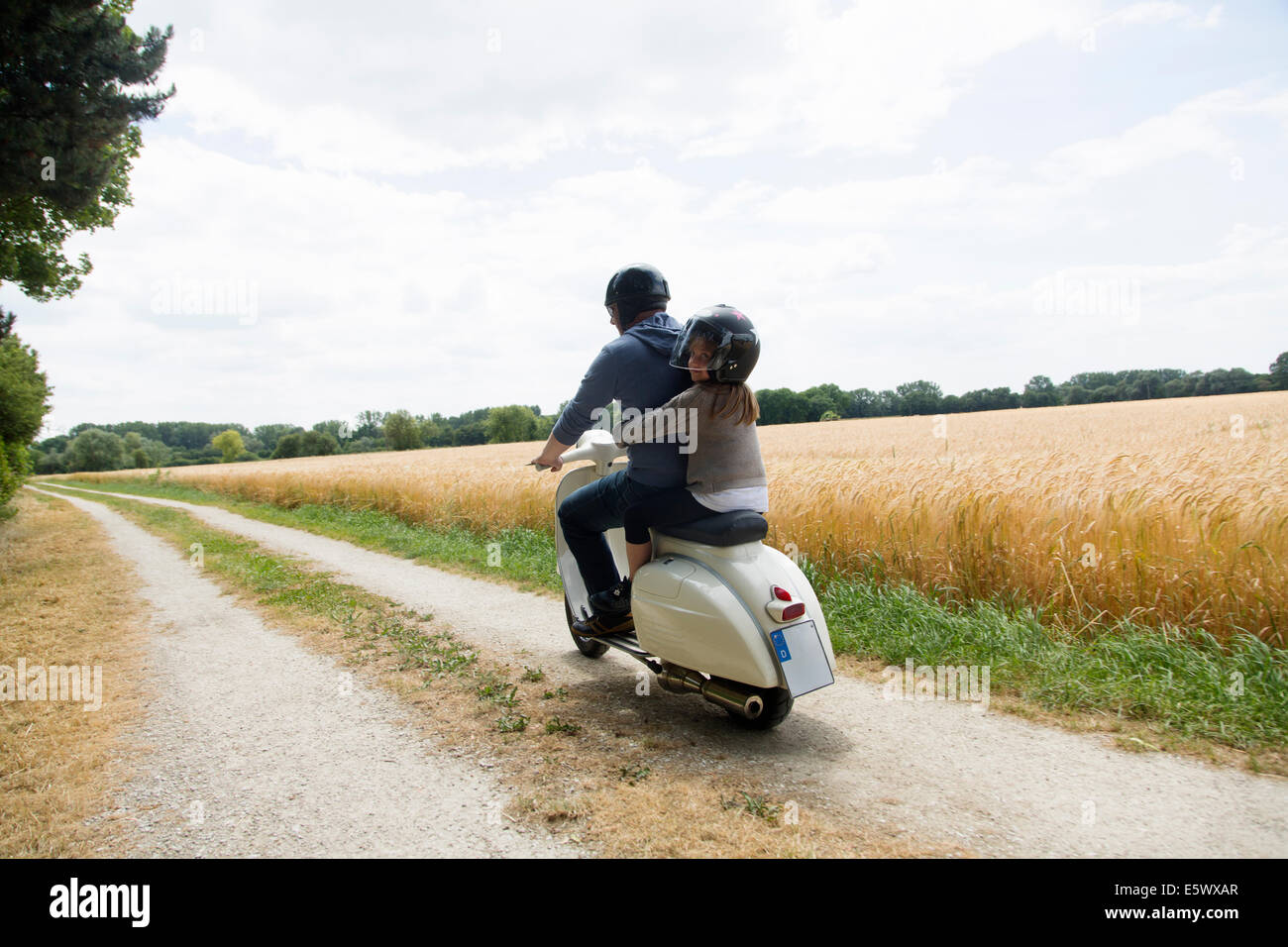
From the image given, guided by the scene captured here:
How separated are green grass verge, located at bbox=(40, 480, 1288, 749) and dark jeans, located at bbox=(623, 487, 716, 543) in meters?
2.13

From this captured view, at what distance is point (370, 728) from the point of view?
4008mm

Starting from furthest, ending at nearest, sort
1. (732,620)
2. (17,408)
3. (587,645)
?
(17,408) → (587,645) → (732,620)

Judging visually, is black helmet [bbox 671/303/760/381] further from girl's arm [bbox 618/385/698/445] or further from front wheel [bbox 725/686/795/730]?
front wheel [bbox 725/686/795/730]

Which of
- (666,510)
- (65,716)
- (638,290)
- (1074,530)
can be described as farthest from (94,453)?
(1074,530)

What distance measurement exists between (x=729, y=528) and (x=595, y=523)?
1183 millimetres

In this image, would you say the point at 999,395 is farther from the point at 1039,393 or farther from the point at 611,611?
the point at 611,611

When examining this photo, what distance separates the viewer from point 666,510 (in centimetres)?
389

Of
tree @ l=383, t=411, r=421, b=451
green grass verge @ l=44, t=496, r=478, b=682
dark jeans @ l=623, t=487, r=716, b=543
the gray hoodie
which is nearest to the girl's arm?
the gray hoodie

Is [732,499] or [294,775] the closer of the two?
[294,775]

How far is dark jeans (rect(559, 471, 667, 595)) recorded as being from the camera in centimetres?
431

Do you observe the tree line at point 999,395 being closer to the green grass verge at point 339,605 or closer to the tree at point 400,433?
the green grass verge at point 339,605
